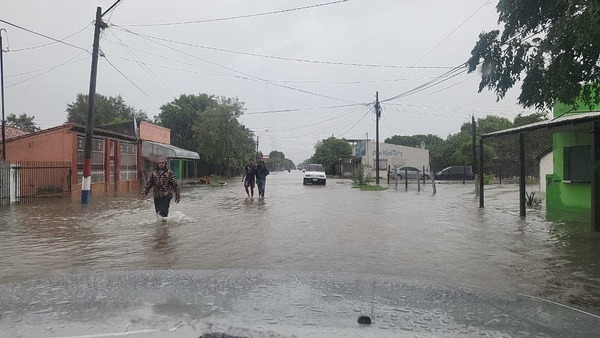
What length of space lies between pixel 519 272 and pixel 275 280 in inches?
134

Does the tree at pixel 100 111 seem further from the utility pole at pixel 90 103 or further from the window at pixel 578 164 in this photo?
the window at pixel 578 164

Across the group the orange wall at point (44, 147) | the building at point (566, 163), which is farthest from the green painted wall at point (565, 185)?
the orange wall at point (44, 147)

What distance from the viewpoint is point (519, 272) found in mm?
6492

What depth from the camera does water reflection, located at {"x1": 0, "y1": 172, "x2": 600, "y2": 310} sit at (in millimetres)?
6438

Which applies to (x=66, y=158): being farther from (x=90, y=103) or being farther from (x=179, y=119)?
(x=179, y=119)

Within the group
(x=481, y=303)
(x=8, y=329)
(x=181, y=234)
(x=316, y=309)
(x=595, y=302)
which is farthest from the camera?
(x=181, y=234)

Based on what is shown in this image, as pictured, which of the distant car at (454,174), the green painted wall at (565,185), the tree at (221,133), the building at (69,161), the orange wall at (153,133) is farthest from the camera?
the tree at (221,133)

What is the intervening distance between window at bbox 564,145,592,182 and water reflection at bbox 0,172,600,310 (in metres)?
1.38

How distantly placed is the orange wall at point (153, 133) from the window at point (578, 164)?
2720cm

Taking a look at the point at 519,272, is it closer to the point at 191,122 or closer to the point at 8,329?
the point at 8,329

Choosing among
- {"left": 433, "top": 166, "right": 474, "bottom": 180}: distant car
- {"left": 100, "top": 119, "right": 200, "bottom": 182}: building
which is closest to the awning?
{"left": 100, "top": 119, "right": 200, "bottom": 182}: building

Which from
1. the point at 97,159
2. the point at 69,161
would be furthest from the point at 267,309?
the point at 97,159

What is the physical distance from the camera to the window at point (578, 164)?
12773 millimetres

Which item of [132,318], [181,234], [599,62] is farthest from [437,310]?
[181,234]
